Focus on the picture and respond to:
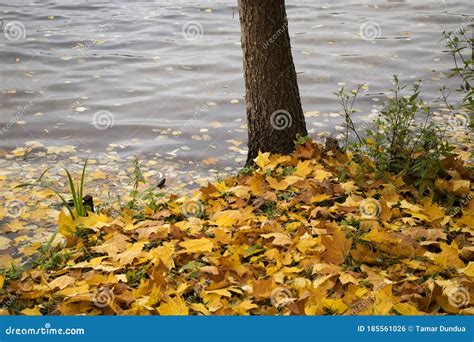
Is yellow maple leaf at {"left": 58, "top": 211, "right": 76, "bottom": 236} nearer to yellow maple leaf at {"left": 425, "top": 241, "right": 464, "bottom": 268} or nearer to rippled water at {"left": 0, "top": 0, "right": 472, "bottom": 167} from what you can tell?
yellow maple leaf at {"left": 425, "top": 241, "right": 464, "bottom": 268}

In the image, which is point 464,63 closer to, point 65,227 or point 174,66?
point 65,227

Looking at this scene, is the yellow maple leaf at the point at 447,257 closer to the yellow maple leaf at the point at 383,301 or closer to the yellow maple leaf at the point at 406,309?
the yellow maple leaf at the point at 383,301

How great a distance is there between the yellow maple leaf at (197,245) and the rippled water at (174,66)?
315 cm

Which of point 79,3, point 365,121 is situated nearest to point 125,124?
point 365,121

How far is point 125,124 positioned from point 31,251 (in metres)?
3.61

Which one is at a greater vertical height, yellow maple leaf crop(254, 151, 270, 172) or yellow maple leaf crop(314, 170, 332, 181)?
yellow maple leaf crop(254, 151, 270, 172)

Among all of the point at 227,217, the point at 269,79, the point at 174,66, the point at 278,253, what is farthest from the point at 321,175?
the point at 174,66

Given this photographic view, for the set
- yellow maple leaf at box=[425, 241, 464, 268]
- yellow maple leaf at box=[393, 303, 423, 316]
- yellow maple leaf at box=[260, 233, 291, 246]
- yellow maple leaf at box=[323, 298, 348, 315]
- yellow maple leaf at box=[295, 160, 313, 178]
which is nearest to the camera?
yellow maple leaf at box=[393, 303, 423, 316]

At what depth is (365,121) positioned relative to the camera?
792 cm

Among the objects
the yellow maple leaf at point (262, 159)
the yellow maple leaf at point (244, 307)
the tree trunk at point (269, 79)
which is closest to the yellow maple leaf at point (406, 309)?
the yellow maple leaf at point (244, 307)

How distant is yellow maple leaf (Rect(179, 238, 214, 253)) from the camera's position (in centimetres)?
393

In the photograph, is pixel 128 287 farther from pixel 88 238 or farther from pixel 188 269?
pixel 88 238

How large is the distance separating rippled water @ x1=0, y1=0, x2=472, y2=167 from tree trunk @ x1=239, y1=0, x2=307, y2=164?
1486 millimetres

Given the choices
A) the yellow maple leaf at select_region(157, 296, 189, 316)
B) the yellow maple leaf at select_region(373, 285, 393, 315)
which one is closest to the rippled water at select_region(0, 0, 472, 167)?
the yellow maple leaf at select_region(157, 296, 189, 316)
